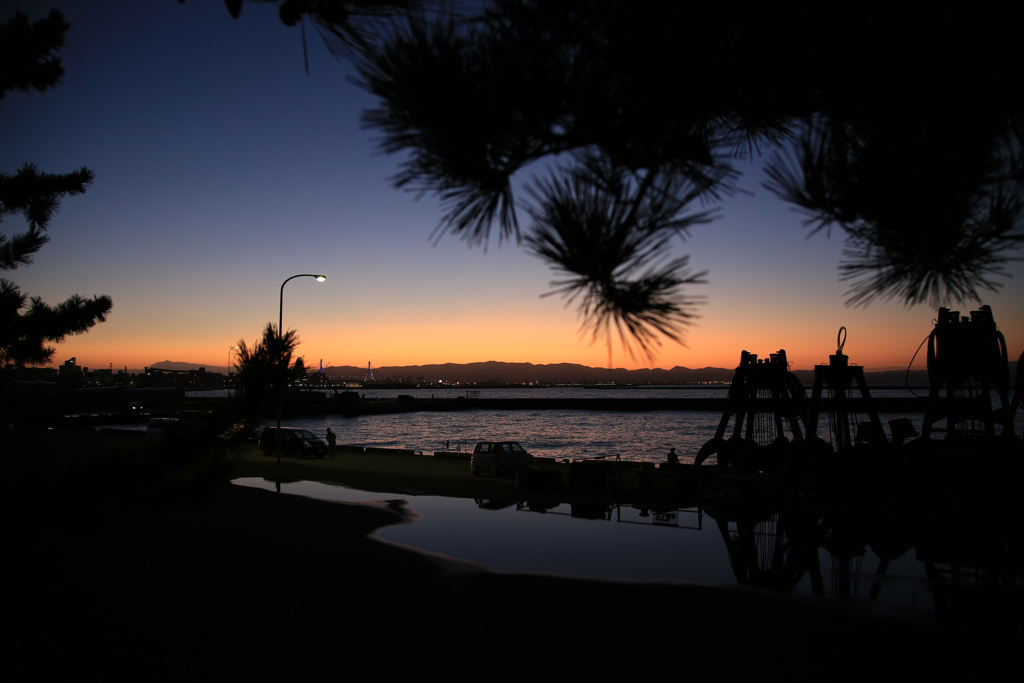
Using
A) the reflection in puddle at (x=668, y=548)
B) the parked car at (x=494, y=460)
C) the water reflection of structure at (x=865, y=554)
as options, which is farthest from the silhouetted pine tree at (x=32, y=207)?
the parked car at (x=494, y=460)

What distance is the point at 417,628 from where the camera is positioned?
26.3 feet

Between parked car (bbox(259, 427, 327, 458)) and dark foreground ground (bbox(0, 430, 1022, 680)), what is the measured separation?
648 inches

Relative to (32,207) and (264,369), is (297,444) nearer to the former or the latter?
(32,207)

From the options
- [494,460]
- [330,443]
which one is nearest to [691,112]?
[494,460]

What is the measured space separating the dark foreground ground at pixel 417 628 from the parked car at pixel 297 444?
54.0ft

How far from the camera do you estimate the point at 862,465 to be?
16609 mm

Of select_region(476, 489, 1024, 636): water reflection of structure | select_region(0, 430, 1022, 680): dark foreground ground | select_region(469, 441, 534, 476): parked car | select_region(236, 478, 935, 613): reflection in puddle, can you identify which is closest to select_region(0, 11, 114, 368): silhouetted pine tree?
select_region(0, 430, 1022, 680): dark foreground ground

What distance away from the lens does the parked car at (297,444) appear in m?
27.4

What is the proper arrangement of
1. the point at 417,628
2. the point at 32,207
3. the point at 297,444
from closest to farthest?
the point at 32,207 → the point at 417,628 → the point at 297,444

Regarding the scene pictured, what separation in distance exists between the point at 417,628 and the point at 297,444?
2157cm

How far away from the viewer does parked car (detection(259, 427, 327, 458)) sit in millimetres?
27438

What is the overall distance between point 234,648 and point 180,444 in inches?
218

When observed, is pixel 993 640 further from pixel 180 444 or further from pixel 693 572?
pixel 180 444

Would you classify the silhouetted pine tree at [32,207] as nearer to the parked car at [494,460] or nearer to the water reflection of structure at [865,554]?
the water reflection of structure at [865,554]
